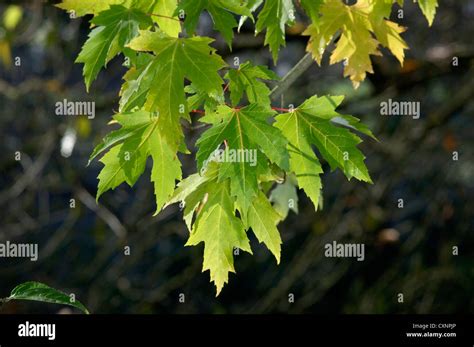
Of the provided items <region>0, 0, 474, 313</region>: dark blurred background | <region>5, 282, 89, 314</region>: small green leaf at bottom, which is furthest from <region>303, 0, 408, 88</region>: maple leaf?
<region>0, 0, 474, 313</region>: dark blurred background

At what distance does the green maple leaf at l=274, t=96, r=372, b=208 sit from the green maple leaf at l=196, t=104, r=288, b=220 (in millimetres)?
103

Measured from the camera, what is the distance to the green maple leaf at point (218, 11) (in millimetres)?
1044

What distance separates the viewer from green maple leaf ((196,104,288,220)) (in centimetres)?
107

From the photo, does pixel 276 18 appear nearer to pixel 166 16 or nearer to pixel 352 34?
pixel 166 16

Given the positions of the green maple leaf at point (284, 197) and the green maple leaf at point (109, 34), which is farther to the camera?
the green maple leaf at point (284, 197)

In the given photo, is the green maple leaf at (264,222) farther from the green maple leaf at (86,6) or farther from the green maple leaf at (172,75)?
the green maple leaf at (86,6)

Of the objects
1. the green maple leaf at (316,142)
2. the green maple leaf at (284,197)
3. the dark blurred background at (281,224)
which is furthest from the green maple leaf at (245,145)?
the dark blurred background at (281,224)

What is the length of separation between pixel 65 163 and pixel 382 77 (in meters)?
1.36

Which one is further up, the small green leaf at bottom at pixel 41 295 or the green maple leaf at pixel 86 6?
the green maple leaf at pixel 86 6

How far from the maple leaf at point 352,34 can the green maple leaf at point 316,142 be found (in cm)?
12

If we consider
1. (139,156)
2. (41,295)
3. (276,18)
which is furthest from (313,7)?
(41,295)

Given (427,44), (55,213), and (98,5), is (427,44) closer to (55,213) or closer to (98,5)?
(55,213)

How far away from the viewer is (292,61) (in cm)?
346

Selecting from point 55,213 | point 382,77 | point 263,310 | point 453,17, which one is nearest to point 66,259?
point 55,213
